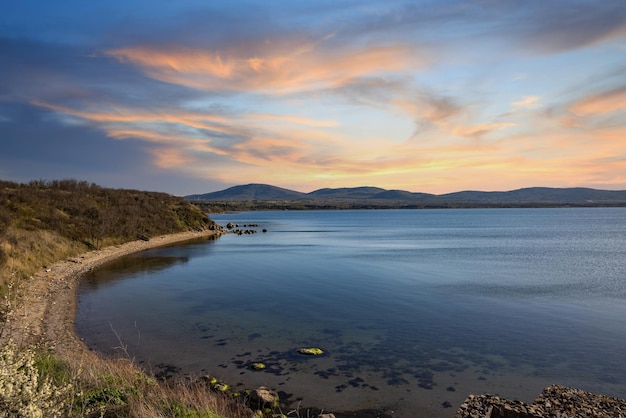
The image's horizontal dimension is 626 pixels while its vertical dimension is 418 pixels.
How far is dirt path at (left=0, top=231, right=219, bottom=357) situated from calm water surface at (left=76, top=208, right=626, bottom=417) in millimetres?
1194

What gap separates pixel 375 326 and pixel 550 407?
12277mm

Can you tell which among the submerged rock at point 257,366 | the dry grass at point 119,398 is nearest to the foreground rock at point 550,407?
the dry grass at point 119,398

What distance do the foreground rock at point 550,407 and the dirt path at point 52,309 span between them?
13345 mm

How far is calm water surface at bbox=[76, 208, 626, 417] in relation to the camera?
54.7 ft

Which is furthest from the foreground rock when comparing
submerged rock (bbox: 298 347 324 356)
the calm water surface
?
submerged rock (bbox: 298 347 324 356)

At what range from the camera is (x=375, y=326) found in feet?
81.1

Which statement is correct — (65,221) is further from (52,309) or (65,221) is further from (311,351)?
(311,351)

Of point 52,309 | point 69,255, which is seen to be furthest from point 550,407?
point 69,255

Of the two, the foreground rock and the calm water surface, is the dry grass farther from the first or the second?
the foreground rock

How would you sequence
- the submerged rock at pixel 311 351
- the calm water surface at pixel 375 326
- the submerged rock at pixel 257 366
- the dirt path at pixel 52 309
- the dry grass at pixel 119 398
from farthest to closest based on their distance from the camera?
the submerged rock at pixel 311 351 → the dirt path at pixel 52 309 → the submerged rock at pixel 257 366 → the calm water surface at pixel 375 326 → the dry grass at pixel 119 398

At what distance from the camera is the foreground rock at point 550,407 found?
41.5 ft

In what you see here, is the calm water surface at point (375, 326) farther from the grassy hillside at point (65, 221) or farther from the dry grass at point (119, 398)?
the grassy hillside at point (65, 221)

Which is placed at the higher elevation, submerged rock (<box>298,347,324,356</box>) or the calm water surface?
submerged rock (<box>298,347,324,356</box>)

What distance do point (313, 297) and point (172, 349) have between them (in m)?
14.6
